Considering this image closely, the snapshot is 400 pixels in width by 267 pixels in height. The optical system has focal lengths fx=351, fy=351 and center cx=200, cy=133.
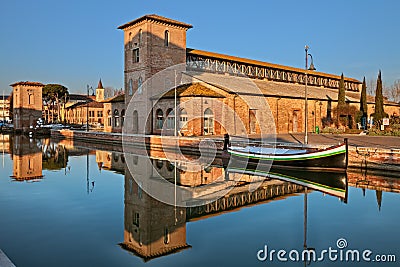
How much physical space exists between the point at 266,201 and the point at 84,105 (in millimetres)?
69406

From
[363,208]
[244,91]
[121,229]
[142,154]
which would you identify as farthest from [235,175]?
[244,91]

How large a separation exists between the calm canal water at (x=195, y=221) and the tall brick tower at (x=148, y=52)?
1911 cm

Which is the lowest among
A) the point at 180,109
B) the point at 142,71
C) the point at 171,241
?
the point at 171,241

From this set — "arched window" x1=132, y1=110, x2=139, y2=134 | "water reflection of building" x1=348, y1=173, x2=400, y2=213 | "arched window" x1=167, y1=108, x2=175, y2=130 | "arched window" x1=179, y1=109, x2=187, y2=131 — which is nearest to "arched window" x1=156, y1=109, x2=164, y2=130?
"arched window" x1=167, y1=108, x2=175, y2=130

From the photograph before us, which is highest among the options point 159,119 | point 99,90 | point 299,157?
point 99,90

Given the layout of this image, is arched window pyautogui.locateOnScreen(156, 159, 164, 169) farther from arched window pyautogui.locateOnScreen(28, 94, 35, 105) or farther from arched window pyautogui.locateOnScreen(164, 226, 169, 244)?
arched window pyautogui.locateOnScreen(28, 94, 35, 105)

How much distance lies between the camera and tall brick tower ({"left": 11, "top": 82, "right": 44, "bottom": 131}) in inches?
2405

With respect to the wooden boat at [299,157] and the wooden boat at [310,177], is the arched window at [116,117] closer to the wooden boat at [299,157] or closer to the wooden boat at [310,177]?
the wooden boat at [299,157]

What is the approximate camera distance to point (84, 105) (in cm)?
7562

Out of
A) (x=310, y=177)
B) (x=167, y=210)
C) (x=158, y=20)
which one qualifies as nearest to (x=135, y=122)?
(x=158, y=20)

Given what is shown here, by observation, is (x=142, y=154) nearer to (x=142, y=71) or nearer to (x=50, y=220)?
(x=142, y=71)

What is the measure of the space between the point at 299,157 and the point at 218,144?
Answer: 747 cm

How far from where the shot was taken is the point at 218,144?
2455 cm

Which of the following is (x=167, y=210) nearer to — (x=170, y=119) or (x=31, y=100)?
(x=170, y=119)
